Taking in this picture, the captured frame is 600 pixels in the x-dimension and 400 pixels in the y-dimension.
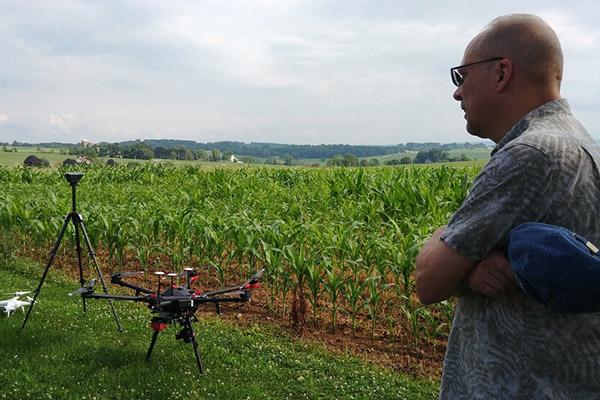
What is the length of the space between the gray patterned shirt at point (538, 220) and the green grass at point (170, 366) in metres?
3.47

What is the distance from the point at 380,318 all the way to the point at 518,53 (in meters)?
5.39

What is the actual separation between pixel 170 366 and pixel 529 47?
15.6ft

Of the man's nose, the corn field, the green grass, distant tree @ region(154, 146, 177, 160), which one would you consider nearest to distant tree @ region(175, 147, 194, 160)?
distant tree @ region(154, 146, 177, 160)

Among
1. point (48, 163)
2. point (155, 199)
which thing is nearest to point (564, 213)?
point (155, 199)

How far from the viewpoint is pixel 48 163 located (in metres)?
32.0

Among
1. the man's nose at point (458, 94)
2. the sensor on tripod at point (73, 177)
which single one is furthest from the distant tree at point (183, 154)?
the man's nose at point (458, 94)

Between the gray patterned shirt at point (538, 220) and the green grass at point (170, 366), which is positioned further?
the green grass at point (170, 366)

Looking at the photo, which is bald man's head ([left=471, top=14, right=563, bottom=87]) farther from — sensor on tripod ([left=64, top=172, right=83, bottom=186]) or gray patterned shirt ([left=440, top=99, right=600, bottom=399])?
sensor on tripod ([left=64, top=172, right=83, bottom=186])

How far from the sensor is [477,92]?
1.81 m

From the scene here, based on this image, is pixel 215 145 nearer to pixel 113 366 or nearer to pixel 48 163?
pixel 48 163

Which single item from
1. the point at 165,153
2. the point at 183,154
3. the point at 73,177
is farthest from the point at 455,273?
the point at 165,153

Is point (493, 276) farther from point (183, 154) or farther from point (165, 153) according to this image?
point (165, 153)

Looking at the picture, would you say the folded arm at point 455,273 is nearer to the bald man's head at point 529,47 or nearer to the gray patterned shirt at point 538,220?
the gray patterned shirt at point 538,220

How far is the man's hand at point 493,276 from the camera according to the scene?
63.8 inches
